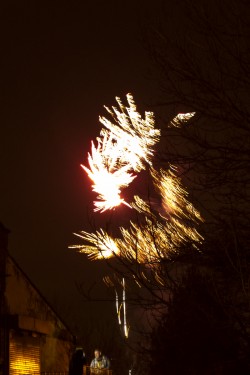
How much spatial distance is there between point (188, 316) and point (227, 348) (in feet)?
2.34

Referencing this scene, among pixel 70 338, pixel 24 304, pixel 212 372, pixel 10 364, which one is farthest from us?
pixel 70 338

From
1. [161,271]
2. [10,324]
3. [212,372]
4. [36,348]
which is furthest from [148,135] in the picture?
[36,348]

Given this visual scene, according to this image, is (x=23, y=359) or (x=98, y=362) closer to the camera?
(x=23, y=359)

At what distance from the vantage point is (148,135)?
10227 millimetres

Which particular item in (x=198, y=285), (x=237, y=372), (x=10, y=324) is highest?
(x=10, y=324)

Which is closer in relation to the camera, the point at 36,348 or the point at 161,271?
the point at 161,271

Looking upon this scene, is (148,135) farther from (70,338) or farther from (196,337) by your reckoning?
(70,338)

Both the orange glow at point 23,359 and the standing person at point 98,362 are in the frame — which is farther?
the standing person at point 98,362

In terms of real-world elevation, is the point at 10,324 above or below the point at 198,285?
above

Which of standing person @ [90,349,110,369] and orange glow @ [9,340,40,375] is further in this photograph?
standing person @ [90,349,110,369]

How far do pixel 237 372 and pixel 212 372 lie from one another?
177 centimetres

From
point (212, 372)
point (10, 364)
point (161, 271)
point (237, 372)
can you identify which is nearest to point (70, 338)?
point (10, 364)

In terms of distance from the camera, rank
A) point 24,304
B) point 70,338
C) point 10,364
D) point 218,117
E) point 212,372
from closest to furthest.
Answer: point 218,117
point 212,372
point 10,364
point 24,304
point 70,338

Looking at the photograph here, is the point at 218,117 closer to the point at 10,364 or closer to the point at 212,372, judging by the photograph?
the point at 212,372
